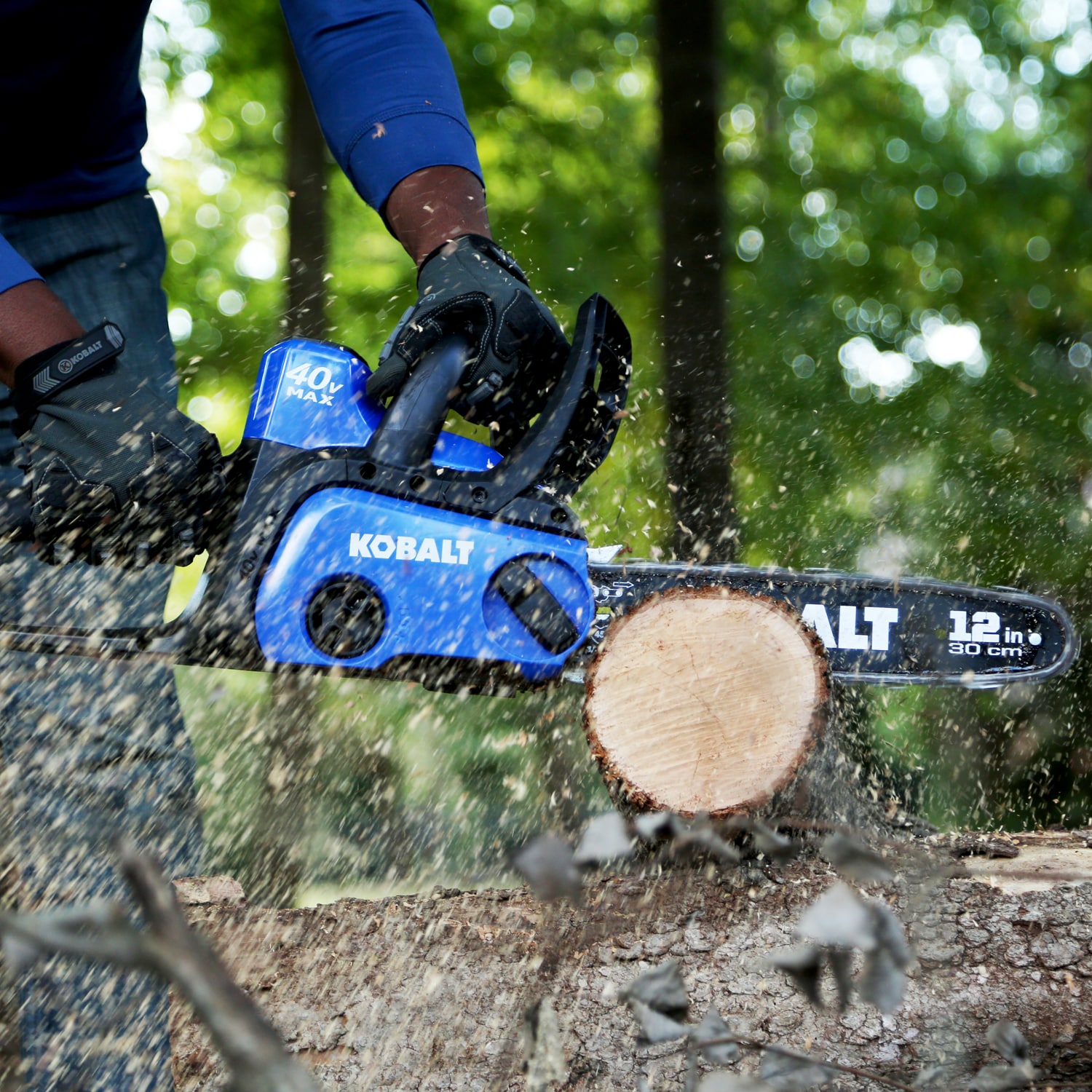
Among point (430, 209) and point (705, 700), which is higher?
point (430, 209)

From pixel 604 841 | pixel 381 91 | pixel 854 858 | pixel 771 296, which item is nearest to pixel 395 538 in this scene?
pixel 381 91

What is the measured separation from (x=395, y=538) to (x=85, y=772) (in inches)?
→ 24.3

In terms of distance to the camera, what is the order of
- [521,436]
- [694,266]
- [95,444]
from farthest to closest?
[694,266] → [521,436] → [95,444]

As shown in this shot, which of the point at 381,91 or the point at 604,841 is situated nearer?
the point at 604,841

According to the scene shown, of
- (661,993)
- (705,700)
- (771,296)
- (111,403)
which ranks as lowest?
(771,296)

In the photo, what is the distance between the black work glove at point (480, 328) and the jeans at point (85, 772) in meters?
0.61

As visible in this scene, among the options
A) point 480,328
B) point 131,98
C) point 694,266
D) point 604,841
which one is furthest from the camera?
point 694,266

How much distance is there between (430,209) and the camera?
1538 millimetres

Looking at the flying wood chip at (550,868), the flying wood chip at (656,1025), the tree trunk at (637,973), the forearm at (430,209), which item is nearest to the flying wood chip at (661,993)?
the flying wood chip at (656,1025)

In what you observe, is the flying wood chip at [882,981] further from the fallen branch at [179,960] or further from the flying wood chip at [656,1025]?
the fallen branch at [179,960]

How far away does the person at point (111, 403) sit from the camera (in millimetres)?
1374

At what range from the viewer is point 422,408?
1517 mm

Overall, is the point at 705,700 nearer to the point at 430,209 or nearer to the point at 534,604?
the point at 534,604

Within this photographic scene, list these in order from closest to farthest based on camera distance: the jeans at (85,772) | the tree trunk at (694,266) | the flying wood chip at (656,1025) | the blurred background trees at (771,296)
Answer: the flying wood chip at (656,1025) < the jeans at (85,772) < the tree trunk at (694,266) < the blurred background trees at (771,296)
